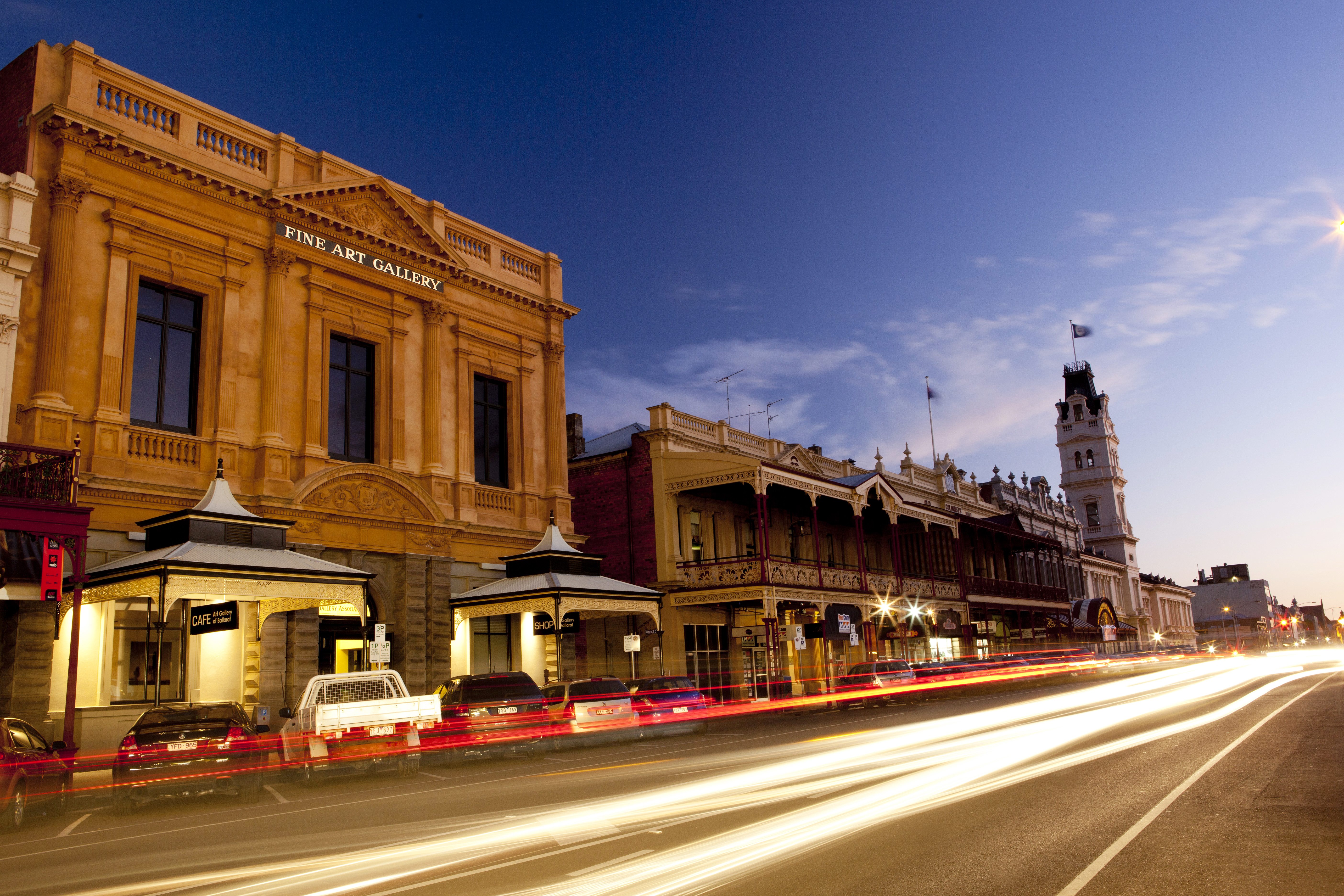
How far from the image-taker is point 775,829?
890cm

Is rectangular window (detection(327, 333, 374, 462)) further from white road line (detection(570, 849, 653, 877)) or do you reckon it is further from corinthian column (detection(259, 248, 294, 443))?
white road line (detection(570, 849, 653, 877))

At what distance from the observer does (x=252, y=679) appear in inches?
810

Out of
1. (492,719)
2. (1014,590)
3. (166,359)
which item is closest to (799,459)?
(1014,590)

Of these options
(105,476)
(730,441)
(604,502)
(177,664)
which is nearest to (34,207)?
(105,476)

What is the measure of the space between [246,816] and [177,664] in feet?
29.5

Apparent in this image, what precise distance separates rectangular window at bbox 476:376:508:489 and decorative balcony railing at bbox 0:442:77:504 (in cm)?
1237

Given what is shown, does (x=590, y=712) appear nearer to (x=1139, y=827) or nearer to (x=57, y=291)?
(x=1139, y=827)

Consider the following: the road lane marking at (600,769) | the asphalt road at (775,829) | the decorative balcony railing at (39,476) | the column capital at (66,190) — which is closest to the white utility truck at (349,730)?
the asphalt road at (775,829)

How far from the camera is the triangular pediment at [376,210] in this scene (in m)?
23.9

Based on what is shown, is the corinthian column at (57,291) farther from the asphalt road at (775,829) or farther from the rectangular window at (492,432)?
the rectangular window at (492,432)

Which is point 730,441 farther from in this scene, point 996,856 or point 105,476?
point 996,856

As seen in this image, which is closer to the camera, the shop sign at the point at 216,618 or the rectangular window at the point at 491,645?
the shop sign at the point at 216,618

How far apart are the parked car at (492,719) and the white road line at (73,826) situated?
5.05m

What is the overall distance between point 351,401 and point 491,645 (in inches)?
294
